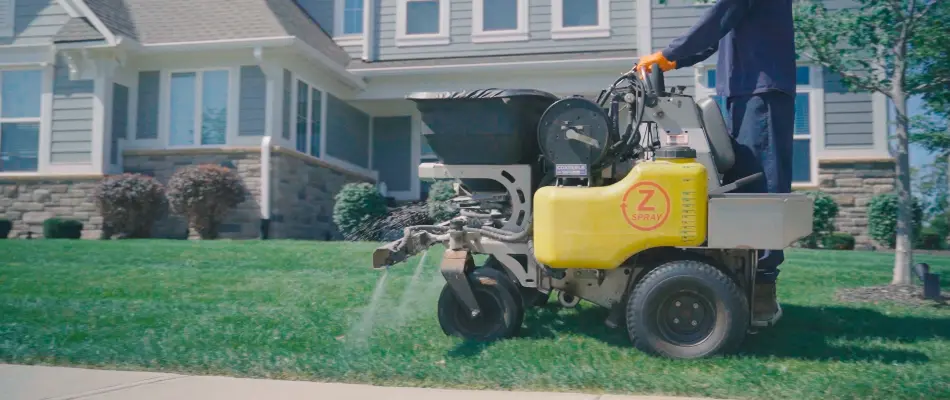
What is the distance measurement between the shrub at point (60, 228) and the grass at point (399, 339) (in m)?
5.31

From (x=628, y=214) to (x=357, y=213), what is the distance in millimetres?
9033

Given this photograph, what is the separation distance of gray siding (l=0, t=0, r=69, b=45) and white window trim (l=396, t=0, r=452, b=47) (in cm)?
636

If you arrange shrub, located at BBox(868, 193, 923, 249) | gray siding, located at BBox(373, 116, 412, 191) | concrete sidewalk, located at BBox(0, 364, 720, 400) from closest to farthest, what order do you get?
1. concrete sidewalk, located at BBox(0, 364, 720, 400)
2. shrub, located at BBox(868, 193, 923, 249)
3. gray siding, located at BBox(373, 116, 412, 191)

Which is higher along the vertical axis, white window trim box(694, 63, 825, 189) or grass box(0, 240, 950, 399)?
white window trim box(694, 63, 825, 189)

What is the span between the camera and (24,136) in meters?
14.3

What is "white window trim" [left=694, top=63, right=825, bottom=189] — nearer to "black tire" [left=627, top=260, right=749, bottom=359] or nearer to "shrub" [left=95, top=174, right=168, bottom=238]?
"black tire" [left=627, top=260, right=749, bottom=359]

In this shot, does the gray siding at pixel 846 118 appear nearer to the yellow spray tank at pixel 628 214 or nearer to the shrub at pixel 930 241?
the shrub at pixel 930 241

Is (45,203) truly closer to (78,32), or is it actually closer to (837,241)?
(78,32)

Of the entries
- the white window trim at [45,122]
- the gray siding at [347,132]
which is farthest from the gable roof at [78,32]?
the gray siding at [347,132]

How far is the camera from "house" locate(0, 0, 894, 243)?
13336 millimetres

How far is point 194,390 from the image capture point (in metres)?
4.14

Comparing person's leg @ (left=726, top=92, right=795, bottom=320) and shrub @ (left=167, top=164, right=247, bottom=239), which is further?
shrub @ (left=167, top=164, right=247, bottom=239)

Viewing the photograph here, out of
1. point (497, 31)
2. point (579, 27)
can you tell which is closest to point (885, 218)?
point (579, 27)

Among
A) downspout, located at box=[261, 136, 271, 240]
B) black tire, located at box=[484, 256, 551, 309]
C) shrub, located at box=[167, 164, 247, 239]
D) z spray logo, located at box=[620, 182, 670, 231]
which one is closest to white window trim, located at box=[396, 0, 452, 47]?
downspout, located at box=[261, 136, 271, 240]
